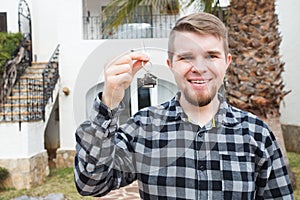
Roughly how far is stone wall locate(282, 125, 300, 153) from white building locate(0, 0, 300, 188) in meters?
0.13

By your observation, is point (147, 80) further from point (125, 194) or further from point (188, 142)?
point (125, 194)

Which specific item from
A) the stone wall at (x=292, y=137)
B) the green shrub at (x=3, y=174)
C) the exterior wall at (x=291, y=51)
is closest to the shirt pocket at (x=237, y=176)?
the green shrub at (x=3, y=174)

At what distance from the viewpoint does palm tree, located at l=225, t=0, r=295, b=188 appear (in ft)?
17.7

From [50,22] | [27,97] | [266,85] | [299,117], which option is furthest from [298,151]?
[50,22]

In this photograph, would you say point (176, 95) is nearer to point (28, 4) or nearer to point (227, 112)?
point (227, 112)

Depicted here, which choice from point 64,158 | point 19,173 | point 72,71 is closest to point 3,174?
point 19,173

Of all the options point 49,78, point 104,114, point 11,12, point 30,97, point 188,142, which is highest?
point 11,12

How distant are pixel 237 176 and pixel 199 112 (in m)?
0.22

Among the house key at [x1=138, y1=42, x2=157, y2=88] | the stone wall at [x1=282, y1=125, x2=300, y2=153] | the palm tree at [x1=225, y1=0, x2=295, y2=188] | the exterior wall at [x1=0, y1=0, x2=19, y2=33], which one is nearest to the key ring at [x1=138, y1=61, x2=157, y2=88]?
the house key at [x1=138, y1=42, x2=157, y2=88]

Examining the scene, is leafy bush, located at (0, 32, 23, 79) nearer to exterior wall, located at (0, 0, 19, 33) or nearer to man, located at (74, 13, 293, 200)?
exterior wall, located at (0, 0, 19, 33)

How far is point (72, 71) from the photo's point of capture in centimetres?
420

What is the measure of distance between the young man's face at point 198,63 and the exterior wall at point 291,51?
26.4 feet

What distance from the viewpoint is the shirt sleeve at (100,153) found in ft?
3.37

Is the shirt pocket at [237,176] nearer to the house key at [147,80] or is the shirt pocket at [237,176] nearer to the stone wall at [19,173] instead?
the house key at [147,80]
